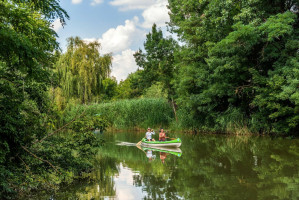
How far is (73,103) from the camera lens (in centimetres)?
2603

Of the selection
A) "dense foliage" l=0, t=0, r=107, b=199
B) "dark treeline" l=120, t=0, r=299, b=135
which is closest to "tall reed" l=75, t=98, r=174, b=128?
"dark treeline" l=120, t=0, r=299, b=135

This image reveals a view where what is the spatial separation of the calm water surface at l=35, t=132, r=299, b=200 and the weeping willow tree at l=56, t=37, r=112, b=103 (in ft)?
46.5

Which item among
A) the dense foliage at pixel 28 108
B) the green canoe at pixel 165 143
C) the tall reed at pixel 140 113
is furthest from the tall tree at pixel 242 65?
the dense foliage at pixel 28 108

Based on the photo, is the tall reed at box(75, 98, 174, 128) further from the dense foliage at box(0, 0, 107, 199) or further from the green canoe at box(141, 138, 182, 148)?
the dense foliage at box(0, 0, 107, 199)

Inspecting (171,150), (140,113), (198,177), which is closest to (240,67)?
(171,150)

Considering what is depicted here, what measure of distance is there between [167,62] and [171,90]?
9.38 ft

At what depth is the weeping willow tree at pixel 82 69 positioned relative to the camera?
26172 mm

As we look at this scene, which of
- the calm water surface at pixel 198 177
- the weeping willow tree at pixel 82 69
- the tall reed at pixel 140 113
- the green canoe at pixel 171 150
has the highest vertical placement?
the weeping willow tree at pixel 82 69

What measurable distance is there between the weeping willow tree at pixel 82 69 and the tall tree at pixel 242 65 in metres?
7.45

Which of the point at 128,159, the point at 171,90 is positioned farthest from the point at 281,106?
the point at 171,90

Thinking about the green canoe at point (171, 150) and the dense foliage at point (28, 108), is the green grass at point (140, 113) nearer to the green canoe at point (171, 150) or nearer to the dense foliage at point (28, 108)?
the green canoe at point (171, 150)

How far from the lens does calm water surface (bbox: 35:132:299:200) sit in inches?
279

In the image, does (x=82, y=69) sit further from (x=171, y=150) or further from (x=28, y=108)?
(x=28, y=108)

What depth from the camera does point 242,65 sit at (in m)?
19.9
